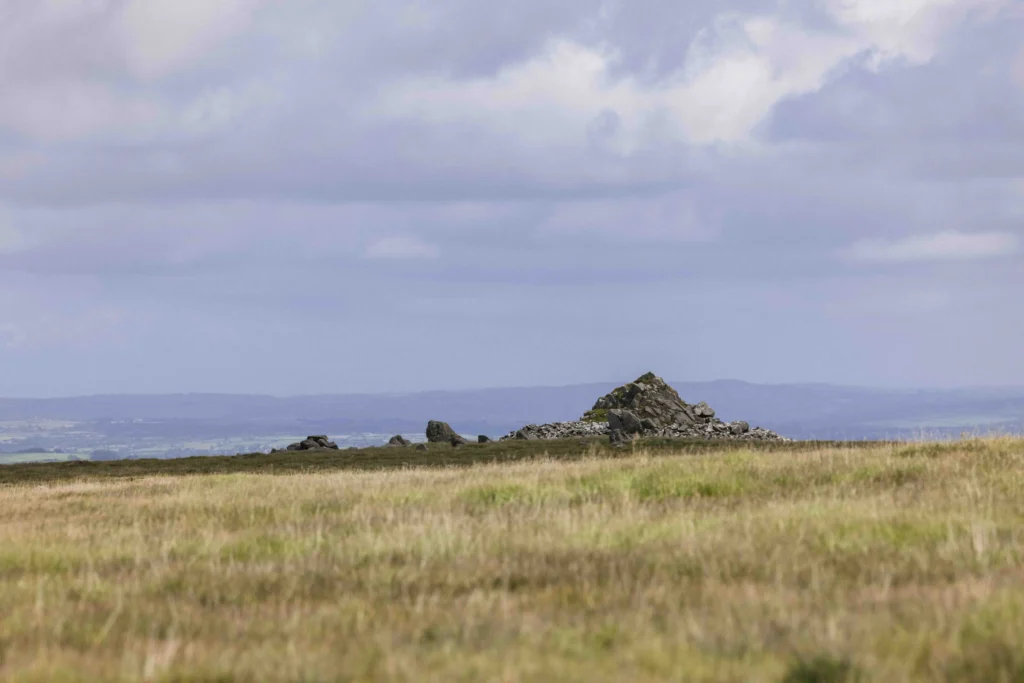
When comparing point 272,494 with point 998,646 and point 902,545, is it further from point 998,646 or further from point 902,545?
point 998,646

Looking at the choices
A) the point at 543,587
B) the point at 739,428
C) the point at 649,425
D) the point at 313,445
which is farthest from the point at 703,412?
the point at 543,587

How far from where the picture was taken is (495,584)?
22.4 feet

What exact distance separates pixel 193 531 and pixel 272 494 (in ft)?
13.9

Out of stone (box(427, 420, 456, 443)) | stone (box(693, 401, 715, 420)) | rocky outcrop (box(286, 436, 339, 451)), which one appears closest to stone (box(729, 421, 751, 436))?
stone (box(693, 401, 715, 420))

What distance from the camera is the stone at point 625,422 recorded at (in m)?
48.7

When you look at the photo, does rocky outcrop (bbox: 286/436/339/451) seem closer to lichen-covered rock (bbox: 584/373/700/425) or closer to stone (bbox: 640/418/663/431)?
lichen-covered rock (bbox: 584/373/700/425)

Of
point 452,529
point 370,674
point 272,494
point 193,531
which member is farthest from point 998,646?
point 272,494

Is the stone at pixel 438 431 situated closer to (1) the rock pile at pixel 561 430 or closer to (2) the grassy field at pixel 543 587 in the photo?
(1) the rock pile at pixel 561 430

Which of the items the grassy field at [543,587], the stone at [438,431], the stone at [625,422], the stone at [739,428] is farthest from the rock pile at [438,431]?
the grassy field at [543,587]

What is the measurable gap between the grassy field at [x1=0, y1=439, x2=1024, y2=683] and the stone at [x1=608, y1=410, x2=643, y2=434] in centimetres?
3588

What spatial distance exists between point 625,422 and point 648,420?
310 cm

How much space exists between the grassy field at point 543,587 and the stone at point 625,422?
3588 cm

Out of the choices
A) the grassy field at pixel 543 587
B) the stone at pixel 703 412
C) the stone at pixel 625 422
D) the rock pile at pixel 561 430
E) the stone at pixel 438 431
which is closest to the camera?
the grassy field at pixel 543 587

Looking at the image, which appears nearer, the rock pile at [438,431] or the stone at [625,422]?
the stone at [625,422]
